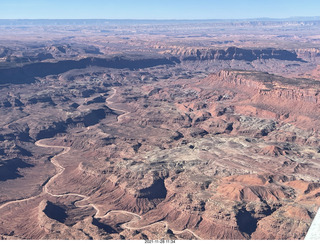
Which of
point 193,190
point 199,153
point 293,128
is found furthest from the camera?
point 293,128

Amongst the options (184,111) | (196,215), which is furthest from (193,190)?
(184,111)

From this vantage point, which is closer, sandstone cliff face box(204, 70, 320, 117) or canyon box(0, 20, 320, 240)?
canyon box(0, 20, 320, 240)

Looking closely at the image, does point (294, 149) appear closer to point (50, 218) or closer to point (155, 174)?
point (155, 174)

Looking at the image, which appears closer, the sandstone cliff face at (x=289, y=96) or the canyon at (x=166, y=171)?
the canyon at (x=166, y=171)

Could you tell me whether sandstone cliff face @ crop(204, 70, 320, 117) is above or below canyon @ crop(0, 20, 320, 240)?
above

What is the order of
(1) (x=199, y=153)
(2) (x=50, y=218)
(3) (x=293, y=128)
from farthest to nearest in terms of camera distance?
(3) (x=293, y=128)
(1) (x=199, y=153)
(2) (x=50, y=218)

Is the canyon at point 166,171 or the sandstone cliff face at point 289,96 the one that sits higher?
the sandstone cliff face at point 289,96

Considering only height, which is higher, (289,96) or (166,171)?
(289,96)

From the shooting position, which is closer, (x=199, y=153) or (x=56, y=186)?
(x=56, y=186)

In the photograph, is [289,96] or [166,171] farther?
[289,96]
